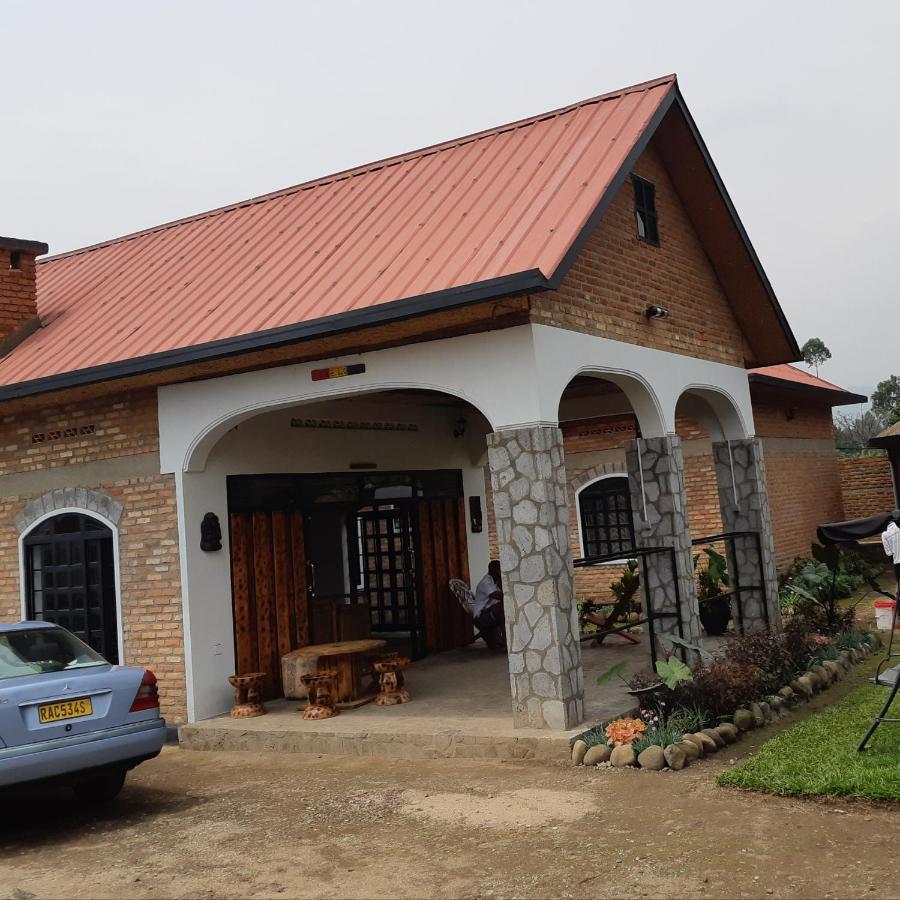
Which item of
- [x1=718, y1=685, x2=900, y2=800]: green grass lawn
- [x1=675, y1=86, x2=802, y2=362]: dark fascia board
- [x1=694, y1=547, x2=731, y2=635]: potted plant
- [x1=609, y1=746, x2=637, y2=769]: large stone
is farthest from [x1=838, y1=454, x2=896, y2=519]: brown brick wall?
[x1=609, y1=746, x2=637, y2=769]: large stone

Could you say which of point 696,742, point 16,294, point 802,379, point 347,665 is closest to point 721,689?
point 696,742

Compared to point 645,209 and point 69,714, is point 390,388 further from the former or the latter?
point 69,714

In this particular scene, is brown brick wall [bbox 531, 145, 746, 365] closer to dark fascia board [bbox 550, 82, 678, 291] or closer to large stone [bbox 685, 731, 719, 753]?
dark fascia board [bbox 550, 82, 678, 291]

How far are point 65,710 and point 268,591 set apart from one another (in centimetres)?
409

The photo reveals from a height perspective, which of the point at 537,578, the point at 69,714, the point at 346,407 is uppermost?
the point at 346,407

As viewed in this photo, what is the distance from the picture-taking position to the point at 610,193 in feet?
28.9

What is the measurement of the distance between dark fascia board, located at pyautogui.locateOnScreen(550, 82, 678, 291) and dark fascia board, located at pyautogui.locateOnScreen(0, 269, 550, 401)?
1.23 ft

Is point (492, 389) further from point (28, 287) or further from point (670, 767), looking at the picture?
point (28, 287)

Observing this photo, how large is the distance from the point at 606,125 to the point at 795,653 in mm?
5555

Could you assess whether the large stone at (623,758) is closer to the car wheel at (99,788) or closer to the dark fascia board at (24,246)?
the car wheel at (99,788)

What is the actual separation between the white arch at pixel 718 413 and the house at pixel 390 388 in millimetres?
36

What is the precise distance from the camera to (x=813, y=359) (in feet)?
226

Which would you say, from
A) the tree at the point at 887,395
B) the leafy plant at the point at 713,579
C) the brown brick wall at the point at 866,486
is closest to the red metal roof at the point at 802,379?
the brown brick wall at the point at 866,486

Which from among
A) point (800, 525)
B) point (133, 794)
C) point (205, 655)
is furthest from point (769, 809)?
point (800, 525)
